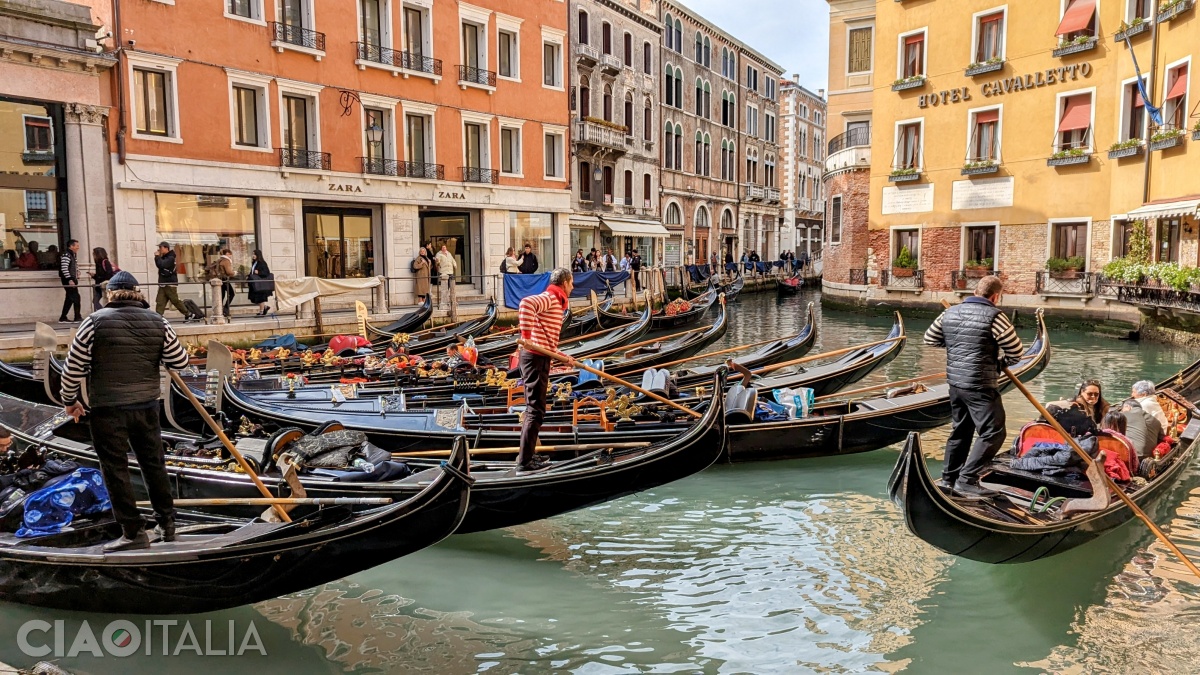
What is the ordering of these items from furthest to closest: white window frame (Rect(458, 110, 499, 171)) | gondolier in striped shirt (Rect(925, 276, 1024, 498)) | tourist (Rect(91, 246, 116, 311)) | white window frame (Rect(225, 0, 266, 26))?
white window frame (Rect(458, 110, 499, 171))
white window frame (Rect(225, 0, 266, 26))
tourist (Rect(91, 246, 116, 311))
gondolier in striped shirt (Rect(925, 276, 1024, 498))

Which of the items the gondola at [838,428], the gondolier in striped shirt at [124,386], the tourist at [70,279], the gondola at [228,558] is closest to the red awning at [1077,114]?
the gondola at [838,428]

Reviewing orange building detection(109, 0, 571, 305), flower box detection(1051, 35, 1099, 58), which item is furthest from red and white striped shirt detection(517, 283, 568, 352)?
flower box detection(1051, 35, 1099, 58)

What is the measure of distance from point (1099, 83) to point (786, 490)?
→ 10.8 meters

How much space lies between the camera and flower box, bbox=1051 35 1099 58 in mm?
12609

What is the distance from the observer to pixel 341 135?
1245 cm

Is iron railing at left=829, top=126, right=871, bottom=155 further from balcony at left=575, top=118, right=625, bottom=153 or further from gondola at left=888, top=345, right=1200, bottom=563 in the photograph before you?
gondola at left=888, top=345, right=1200, bottom=563

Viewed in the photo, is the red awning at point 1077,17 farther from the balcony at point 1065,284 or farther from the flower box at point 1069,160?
the balcony at point 1065,284

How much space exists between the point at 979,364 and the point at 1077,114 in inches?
452

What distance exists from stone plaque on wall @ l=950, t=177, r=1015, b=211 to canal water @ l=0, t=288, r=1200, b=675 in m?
10.4

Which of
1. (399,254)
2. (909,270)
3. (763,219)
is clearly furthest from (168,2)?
(763,219)

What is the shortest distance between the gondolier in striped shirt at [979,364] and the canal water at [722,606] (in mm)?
547

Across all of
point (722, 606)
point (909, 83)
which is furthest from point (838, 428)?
point (909, 83)

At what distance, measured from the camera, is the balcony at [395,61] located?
12625 mm

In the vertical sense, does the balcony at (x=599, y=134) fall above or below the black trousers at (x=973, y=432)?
above
